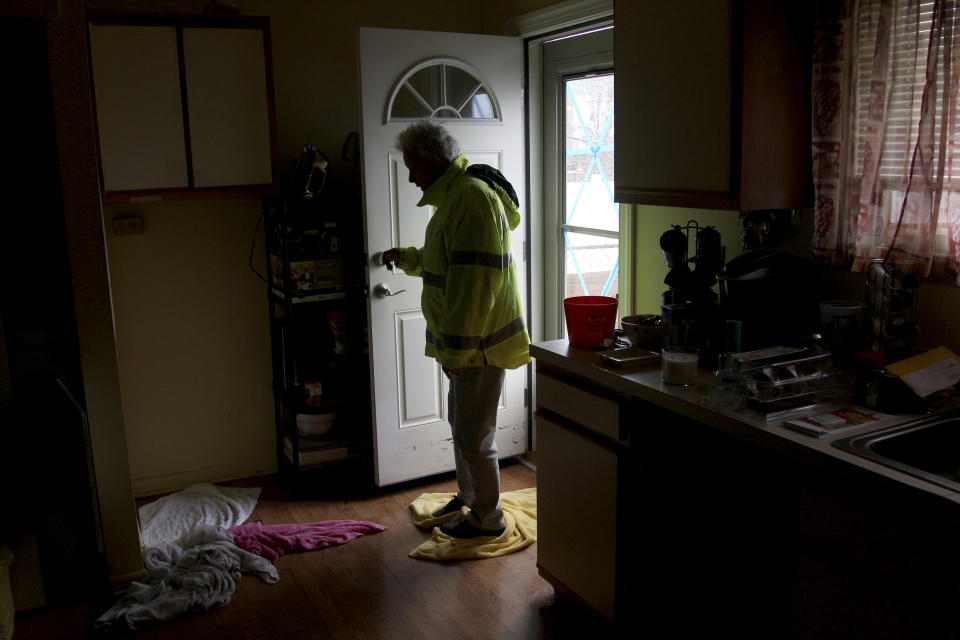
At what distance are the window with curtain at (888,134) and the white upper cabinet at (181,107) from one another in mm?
2054

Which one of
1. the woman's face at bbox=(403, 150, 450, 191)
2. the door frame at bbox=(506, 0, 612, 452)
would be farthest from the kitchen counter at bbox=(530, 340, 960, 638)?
the door frame at bbox=(506, 0, 612, 452)

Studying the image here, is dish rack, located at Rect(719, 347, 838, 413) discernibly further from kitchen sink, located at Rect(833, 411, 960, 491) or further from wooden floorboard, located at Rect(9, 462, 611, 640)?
wooden floorboard, located at Rect(9, 462, 611, 640)

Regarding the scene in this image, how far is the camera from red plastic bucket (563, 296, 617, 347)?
2459mm

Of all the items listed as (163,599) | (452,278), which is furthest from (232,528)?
(452,278)

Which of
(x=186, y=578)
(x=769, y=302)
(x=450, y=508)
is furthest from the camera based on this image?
(x=450, y=508)

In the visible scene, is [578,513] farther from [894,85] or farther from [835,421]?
[894,85]

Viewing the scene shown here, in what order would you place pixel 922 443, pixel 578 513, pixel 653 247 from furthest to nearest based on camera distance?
pixel 653 247 < pixel 578 513 < pixel 922 443

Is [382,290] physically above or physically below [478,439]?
above

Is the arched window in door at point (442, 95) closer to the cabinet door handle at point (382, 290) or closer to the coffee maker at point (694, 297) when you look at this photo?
the cabinet door handle at point (382, 290)

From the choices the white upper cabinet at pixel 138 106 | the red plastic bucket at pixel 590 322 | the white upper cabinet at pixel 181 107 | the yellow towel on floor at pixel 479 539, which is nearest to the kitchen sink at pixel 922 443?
the red plastic bucket at pixel 590 322

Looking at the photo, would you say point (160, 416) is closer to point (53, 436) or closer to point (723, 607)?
point (53, 436)

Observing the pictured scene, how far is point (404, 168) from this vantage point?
332 cm

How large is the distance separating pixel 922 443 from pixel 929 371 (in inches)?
7.5

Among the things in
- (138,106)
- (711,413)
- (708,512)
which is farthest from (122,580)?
(711,413)
